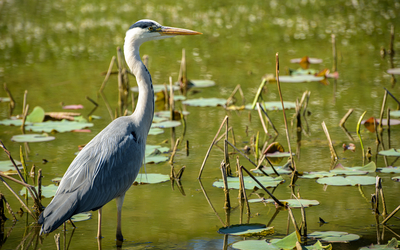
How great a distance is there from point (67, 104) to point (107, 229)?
5084 mm

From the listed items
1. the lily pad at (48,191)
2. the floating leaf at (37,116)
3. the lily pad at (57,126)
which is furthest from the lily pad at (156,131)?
the lily pad at (48,191)

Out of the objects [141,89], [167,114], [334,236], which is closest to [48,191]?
[141,89]

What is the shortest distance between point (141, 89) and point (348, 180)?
7.67ft

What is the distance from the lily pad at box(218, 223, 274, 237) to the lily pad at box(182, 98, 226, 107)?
4368mm

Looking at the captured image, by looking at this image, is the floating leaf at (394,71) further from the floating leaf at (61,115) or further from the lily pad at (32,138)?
the lily pad at (32,138)

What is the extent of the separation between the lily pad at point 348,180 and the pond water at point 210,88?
130 mm

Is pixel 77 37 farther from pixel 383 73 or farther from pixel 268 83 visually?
pixel 383 73

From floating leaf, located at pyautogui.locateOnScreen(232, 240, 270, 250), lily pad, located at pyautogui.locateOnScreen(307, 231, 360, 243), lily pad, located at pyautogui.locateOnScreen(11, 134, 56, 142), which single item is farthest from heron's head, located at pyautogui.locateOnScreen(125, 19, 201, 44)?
lily pad, located at pyautogui.locateOnScreen(11, 134, 56, 142)

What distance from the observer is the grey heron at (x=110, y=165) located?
407 centimetres

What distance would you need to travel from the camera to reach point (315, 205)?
4957 mm

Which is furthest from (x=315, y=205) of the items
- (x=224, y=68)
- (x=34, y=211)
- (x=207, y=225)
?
(x=224, y=68)

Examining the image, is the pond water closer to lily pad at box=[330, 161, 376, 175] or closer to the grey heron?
lily pad at box=[330, 161, 376, 175]

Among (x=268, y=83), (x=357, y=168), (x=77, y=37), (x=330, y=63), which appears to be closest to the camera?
(x=357, y=168)

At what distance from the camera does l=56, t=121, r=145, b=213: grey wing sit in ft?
13.9
